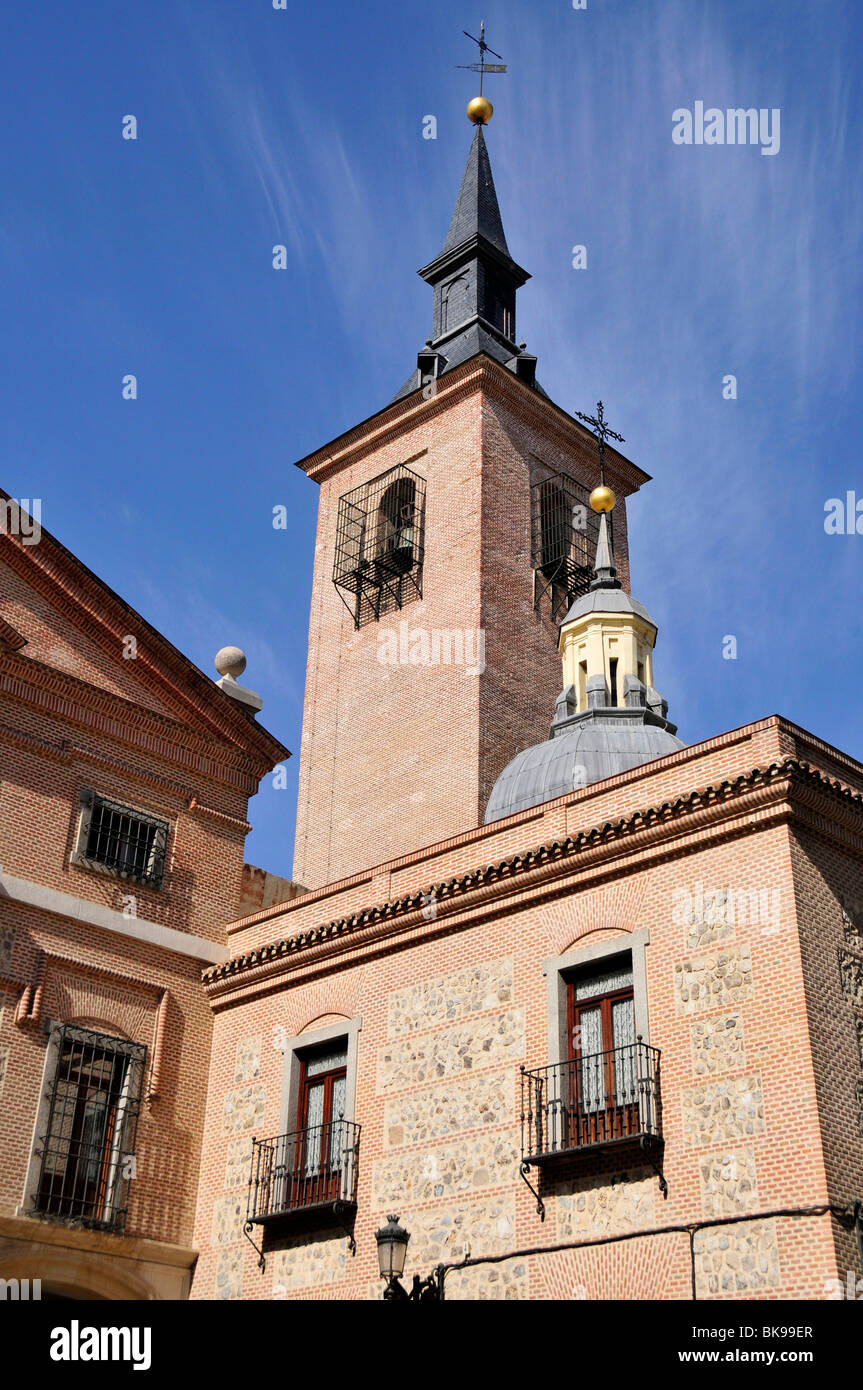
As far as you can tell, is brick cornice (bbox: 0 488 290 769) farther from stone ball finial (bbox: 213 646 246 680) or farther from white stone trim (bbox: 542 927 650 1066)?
white stone trim (bbox: 542 927 650 1066)

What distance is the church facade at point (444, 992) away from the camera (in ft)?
48.7

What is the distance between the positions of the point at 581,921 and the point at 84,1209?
7.09 m

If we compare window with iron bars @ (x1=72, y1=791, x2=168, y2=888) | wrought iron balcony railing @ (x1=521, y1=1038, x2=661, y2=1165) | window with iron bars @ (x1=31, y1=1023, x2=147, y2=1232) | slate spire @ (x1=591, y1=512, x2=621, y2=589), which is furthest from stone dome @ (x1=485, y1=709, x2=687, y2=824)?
wrought iron balcony railing @ (x1=521, y1=1038, x2=661, y2=1165)

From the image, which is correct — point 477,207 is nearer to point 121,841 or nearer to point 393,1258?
point 121,841

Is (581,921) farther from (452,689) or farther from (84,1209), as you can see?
(452,689)

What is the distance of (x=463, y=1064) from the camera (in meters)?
17.5

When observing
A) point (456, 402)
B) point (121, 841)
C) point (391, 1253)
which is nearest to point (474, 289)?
point (456, 402)

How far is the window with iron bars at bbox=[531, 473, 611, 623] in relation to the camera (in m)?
30.2

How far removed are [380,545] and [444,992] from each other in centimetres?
1464

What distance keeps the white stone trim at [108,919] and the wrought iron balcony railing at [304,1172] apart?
2955mm

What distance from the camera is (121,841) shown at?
21.1 meters

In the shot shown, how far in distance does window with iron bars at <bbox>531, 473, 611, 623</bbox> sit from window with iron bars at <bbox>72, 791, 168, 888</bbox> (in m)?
10.7

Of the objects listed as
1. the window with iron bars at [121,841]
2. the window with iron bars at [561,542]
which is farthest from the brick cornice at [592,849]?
the window with iron bars at [561,542]
